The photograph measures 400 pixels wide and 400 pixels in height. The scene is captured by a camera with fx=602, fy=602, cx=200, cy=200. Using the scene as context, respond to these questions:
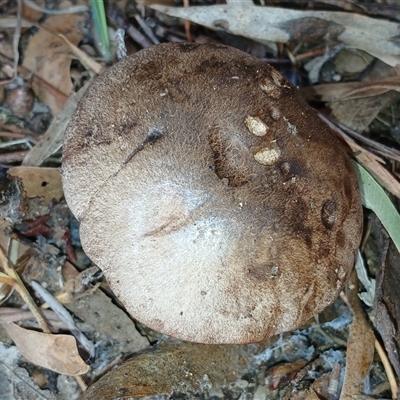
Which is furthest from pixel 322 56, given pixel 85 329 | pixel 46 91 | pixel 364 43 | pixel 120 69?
pixel 85 329

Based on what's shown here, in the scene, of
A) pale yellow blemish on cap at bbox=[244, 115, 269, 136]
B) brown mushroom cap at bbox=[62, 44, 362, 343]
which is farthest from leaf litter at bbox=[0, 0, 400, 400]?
pale yellow blemish on cap at bbox=[244, 115, 269, 136]

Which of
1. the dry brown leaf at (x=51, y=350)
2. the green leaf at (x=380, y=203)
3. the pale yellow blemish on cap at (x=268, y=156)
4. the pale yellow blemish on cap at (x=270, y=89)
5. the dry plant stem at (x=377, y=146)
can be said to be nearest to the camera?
the pale yellow blemish on cap at (x=268, y=156)

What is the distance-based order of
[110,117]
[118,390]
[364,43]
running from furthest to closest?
[364,43]
[118,390]
[110,117]

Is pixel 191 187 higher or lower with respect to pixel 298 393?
higher

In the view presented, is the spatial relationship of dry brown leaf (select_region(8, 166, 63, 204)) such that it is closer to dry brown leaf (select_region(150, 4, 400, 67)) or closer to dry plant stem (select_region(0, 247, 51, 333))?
dry plant stem (select_region(0, 247, 51, 333))

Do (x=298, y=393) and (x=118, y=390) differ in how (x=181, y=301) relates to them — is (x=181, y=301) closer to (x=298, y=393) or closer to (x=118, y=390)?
(x=118, y=390)

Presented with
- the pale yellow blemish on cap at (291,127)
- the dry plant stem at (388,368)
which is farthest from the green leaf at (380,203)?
the pale yellow blemish on cap at (291,127)

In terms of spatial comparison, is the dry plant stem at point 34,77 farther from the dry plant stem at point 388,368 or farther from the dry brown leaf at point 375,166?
the dry plant stem at point 388,368
